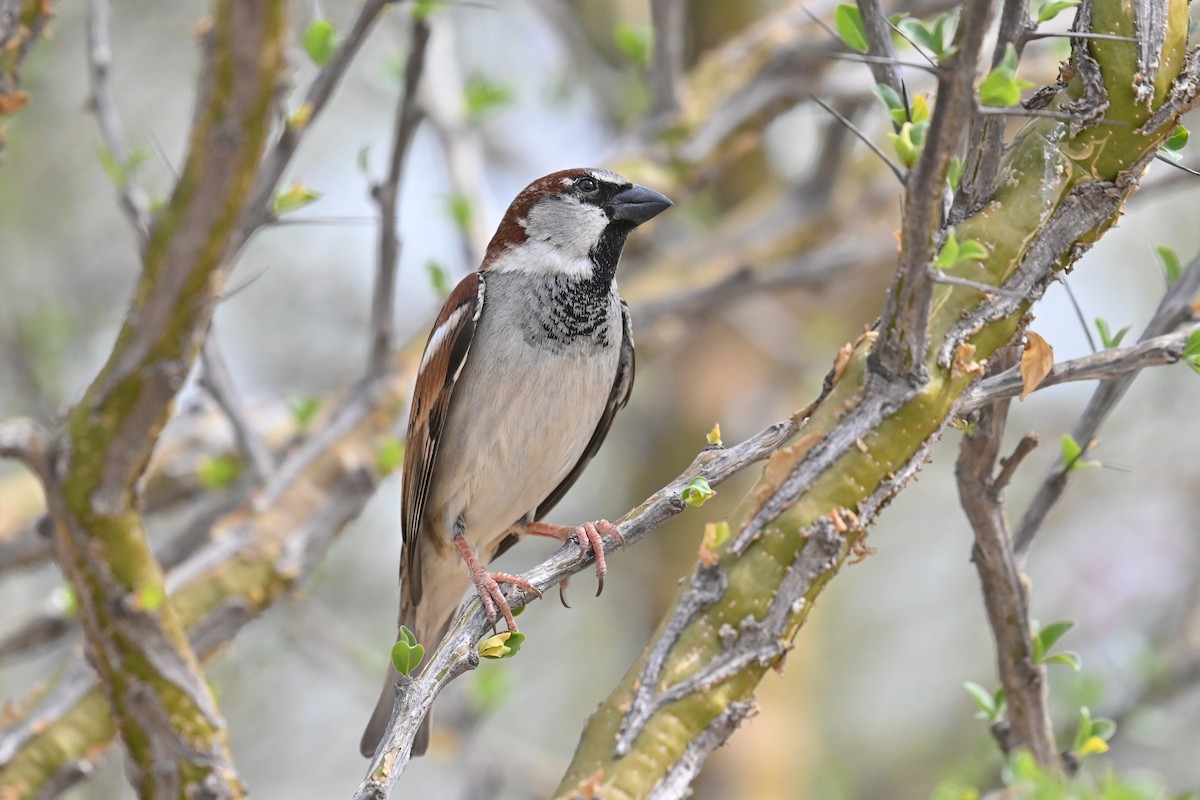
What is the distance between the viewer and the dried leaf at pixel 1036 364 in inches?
81.4

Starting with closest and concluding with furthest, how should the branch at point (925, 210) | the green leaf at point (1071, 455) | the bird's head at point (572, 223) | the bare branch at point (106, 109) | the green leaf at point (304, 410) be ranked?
1. the branch at point (925, 210)
2. the green leaf at point (1071, 455)
3. the bare branch at point (106, 109)
4. the bird's head at point (572, 223)
5. the green leaf at point (304, 410)

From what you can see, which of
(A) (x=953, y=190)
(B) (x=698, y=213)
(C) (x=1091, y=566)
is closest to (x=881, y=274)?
(B) (x=698, y=213)

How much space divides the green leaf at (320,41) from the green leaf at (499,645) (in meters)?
1.77

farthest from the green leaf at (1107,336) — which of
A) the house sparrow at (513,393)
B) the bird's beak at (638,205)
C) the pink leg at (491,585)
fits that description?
the bird's beak at (638,205)

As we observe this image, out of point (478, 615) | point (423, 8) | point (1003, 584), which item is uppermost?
point (423, 8)

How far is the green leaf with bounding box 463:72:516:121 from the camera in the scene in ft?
16.2

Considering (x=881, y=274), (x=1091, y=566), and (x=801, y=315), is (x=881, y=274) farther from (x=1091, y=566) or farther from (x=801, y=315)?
(x=1091, y=566)

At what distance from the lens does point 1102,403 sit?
8.11 ft

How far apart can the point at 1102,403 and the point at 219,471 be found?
127 inches

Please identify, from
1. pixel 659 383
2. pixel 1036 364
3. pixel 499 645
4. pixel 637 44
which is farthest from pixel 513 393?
pixel 659 383

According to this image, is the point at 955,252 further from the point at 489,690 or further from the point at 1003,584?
the point at 489,690

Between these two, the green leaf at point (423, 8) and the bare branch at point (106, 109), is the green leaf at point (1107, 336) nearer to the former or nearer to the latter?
the green leaf at point (423, 8)

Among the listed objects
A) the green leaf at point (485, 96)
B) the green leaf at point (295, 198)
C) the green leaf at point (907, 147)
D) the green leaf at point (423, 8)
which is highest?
the green leaf at point (485, 96)

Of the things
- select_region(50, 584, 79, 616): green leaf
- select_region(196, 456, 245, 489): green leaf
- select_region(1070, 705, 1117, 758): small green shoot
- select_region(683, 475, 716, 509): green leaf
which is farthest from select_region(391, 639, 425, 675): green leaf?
select_region(196, 456, 245, 489): green leaf
